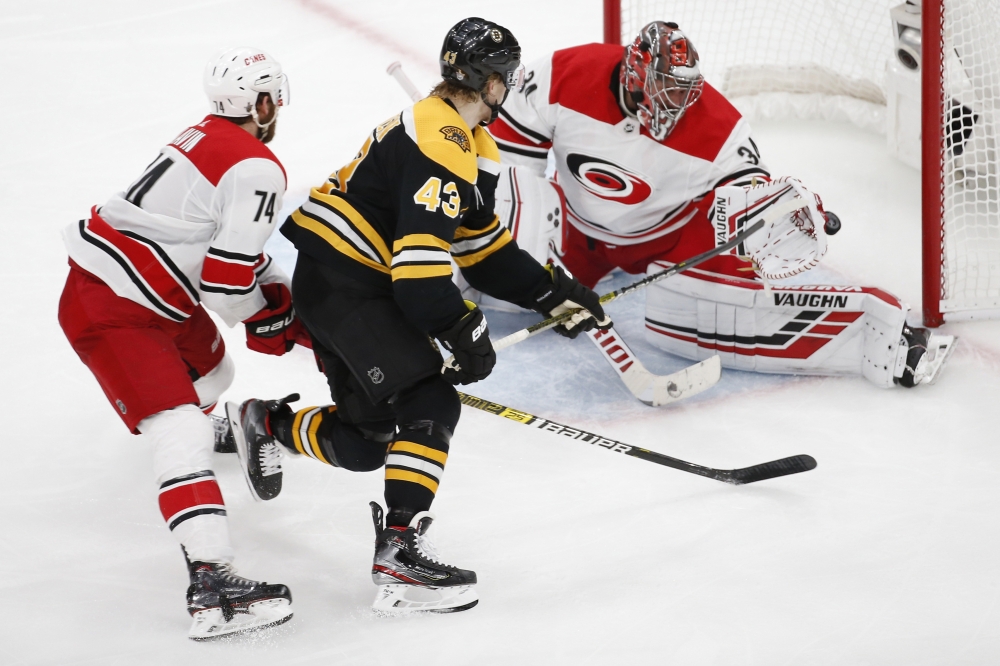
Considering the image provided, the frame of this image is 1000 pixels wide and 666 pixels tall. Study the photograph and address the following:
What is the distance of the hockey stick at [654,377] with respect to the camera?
118 inches

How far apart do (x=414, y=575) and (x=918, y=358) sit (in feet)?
5.36

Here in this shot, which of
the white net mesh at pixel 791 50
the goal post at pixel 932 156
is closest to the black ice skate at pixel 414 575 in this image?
the goal post at pixel 932 156

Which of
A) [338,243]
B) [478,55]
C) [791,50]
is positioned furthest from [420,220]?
[791,50]

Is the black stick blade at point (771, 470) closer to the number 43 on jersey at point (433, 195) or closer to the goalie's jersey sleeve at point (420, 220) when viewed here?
the goalie's jersey sleeve at point (420, 220)

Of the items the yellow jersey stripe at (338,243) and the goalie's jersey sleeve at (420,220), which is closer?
the goalie's jersey sleeve at (420,220)

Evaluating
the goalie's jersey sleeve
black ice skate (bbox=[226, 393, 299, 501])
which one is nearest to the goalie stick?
the goalie's jersey sleeve

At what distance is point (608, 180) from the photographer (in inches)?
126

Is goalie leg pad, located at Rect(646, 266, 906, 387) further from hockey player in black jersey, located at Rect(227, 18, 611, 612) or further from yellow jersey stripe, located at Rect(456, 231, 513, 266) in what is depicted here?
hockey player in black jersey, located at Rect(227, 18, 611, 612)

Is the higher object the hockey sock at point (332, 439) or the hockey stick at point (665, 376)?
the hockey sock at point (332, 439)

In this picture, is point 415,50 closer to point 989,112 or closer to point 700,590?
point 989,112

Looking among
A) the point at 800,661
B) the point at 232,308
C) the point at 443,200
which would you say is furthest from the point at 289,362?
the point at 800,661

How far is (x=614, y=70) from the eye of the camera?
3.13 m

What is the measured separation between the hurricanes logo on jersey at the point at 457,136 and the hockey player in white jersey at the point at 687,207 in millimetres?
929

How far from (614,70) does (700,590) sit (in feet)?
5.09
